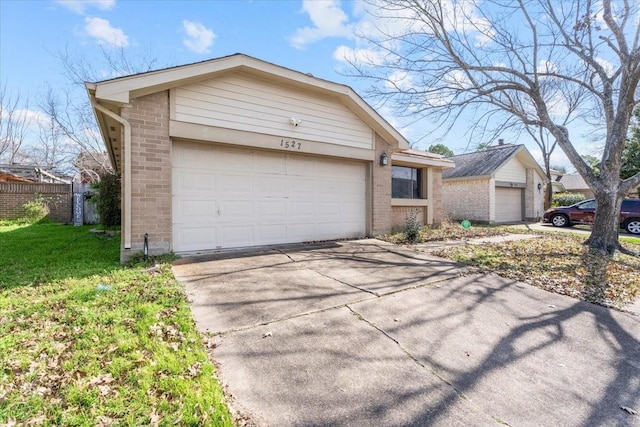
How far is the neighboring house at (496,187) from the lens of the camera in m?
17.4

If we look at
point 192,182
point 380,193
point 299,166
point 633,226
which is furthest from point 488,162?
point 192,182

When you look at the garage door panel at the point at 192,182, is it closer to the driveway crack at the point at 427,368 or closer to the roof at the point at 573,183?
the driveway crack at the point at 427,368

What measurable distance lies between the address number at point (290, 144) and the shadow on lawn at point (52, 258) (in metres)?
4.41

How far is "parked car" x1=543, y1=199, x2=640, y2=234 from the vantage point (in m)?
13.8

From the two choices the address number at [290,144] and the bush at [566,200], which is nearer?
the address number at [290,144]

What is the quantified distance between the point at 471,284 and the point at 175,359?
4630 mm

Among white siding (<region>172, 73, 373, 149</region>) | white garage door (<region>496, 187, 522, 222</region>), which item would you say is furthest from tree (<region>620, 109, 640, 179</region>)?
Answer: white siding (<region>172, 73, 373, 149</region>)

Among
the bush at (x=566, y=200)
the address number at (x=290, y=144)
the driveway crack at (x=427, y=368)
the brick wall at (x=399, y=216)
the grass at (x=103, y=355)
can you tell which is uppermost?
the address number at (x=290, y=144)

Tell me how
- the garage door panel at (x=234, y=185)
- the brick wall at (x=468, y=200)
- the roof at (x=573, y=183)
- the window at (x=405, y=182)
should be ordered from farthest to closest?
the roof at (x=573, y=183) → the brick wall at (x=468, y=200) → the window at (x=405, y=182) → the garage door panel at (x=234, y=185)

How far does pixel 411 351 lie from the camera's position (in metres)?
3.07

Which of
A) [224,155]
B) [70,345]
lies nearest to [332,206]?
[224,155]

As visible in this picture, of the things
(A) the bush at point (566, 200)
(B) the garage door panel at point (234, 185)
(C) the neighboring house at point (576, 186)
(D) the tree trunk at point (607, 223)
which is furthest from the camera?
(C) the neighboring house at point (576, 186)

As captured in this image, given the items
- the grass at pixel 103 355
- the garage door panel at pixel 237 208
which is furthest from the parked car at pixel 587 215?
the grass at pixel 103 355

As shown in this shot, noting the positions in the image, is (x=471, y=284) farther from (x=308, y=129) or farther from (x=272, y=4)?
(x=272, y=4)
